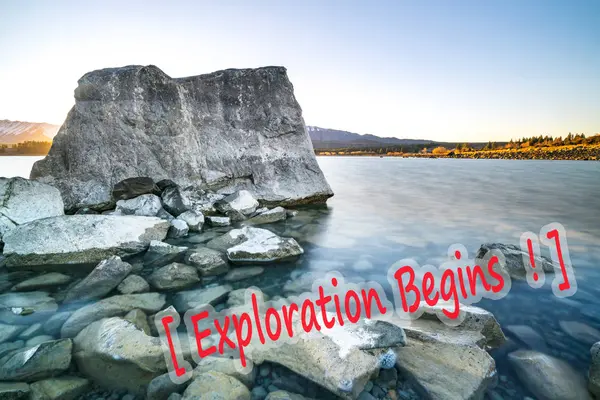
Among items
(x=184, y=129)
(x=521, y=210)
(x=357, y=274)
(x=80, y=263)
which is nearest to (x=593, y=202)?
(x=521, y=210)

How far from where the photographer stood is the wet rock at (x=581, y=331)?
3.01 metres

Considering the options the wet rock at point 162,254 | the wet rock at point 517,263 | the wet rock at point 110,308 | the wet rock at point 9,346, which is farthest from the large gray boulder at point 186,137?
the wet rock at point 517,263

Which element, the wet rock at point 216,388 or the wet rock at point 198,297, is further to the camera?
the wet rock at point 198,297

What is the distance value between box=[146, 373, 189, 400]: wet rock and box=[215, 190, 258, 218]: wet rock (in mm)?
5926

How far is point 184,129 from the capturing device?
30.2 ft

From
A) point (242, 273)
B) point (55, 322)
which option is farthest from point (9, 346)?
point (242, 273)

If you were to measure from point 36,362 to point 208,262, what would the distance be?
91.8 inches

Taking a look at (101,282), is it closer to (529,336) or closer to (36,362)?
(36,362)

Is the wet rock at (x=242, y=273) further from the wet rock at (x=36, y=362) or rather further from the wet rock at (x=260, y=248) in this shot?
the wet rock at (x=36, y=362)

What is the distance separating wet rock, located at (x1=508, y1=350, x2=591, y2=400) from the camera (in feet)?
7.59

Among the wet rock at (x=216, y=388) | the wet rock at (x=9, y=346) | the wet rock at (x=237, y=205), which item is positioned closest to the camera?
the wet rock at (x=216, y=388)

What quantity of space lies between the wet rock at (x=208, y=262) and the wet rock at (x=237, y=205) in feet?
10.9

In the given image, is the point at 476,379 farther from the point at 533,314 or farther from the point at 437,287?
the point at 437,287

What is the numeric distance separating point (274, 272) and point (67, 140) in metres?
7.78
